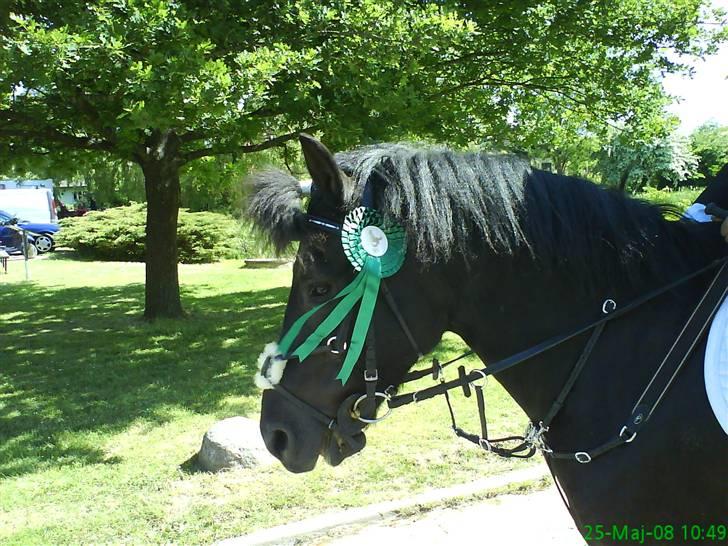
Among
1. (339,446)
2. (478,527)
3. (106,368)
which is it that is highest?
(339,446)

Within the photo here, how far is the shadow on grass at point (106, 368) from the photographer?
5461mm

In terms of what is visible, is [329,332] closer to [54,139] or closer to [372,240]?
[372,240]

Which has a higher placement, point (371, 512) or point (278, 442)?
point (278, 442)

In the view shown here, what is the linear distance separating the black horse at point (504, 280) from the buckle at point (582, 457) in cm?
3

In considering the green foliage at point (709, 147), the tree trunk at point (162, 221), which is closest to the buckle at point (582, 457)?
the tree trunk at point (162, 221)

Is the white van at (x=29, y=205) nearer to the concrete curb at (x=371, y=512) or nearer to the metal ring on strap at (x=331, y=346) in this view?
the concrete curb at (x=371, y=512)

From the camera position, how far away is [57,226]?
89.9 ft

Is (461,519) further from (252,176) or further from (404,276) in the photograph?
(252,176)

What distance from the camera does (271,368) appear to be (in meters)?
1.90

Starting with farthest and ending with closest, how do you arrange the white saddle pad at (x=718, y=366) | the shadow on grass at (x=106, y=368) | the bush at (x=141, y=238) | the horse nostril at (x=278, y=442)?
1. the bush at (x=141, y=238)
2. the shadow on grass at (x=106, y=368)
3. the horse nostril at (x=278, y=442)
4. the white saddle pad at (x=718, y=366)

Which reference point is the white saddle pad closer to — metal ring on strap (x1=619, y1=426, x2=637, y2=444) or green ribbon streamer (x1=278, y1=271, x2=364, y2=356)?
metal ring on strap (x1=619, y1=426, x2=637, y2=444)

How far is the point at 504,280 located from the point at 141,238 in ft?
72.5


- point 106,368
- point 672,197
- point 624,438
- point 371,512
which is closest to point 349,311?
point 624,438

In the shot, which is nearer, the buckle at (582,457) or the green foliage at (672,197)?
the buckle at (582,457)
